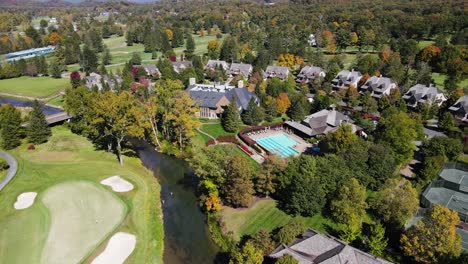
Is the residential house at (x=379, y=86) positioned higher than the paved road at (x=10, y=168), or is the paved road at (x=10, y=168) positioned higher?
the residential house at (x=379, y=86)

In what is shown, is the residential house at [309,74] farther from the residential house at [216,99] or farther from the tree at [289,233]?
the tree at [289,233]

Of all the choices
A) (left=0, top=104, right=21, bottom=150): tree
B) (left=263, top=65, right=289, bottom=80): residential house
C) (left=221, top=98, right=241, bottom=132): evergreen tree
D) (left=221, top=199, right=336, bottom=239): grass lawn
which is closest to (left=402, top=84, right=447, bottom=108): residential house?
(left=263, top=65, right=289, bottom=80): residential house

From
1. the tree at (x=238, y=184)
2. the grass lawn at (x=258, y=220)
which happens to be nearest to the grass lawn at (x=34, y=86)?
the tree at (x=238, y=184)

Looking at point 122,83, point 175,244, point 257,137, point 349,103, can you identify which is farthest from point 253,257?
point 122,83

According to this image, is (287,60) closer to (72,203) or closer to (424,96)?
(424,96)

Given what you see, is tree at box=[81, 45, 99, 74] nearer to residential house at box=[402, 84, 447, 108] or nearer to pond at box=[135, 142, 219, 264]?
pond at box=[135, 142, 219, 264]

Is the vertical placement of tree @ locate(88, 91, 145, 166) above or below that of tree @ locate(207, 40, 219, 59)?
above
